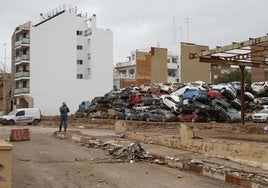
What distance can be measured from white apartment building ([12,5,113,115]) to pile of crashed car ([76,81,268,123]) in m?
24.5

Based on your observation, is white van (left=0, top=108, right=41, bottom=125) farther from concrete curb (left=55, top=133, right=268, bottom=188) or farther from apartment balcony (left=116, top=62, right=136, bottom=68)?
apartment balcony (left=116, top=62, right=136, bottom=68)

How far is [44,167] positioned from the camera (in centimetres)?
1183

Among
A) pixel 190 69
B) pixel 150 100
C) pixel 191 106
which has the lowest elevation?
pixel 191 106

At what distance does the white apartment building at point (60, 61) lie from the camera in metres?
65.2

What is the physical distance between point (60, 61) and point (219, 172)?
59210 mm

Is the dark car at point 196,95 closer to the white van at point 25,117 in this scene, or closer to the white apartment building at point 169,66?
the white van at point 25,117

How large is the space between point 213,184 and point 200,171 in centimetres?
136

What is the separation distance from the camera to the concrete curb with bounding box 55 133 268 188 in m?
A: 9.41

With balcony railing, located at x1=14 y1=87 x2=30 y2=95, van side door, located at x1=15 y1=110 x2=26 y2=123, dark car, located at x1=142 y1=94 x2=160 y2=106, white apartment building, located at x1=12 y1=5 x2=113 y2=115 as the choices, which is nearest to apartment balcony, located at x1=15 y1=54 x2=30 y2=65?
white apartment building, located at x1=12 y1=5 x2=113 y2=115

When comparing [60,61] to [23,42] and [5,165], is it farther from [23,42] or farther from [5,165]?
[5,165]

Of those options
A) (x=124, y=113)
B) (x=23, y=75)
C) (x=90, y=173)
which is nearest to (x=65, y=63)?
(x=23, y=75)

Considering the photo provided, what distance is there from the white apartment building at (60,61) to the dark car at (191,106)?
3468 centimetres

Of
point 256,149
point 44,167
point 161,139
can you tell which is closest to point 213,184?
point 256,149

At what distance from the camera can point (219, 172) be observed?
10383mm
